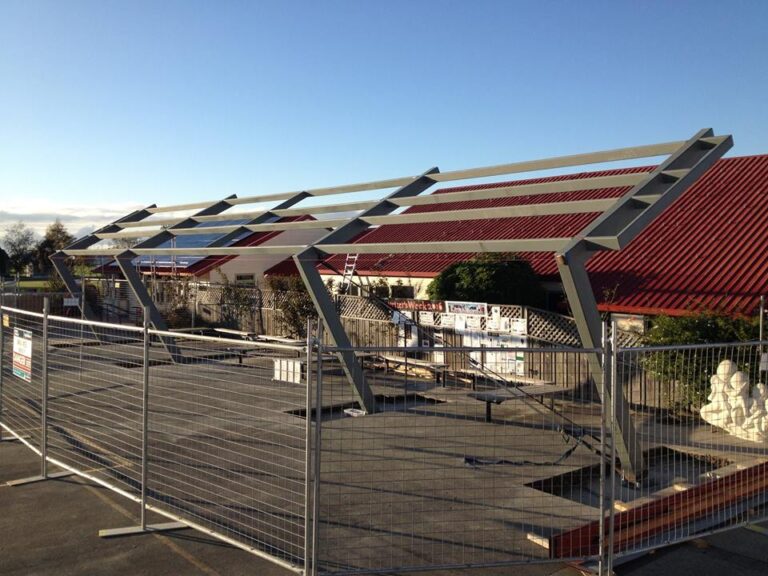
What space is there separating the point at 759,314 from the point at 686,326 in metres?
1.15

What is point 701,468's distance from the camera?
885 centimetres

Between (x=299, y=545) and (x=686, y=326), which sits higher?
(x=686, y=326)

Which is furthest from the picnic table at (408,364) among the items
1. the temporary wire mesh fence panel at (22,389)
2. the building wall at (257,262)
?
the building wall at (257,262)

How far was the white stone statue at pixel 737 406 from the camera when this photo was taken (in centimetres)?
912

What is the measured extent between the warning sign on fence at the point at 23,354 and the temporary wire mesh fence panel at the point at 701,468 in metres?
7.23

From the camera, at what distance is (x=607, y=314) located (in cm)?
1442

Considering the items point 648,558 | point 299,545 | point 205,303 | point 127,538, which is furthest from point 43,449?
point 205,303

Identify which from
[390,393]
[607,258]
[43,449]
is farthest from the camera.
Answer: [607,258]

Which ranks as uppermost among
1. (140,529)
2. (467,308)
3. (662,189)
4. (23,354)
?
(662,189)

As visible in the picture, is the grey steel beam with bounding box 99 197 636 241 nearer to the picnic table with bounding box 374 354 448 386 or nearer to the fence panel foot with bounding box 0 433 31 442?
the picnic table with bounding box 374 354 448 386

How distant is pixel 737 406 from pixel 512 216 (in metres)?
4.03

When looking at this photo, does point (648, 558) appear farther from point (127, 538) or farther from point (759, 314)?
point (759, 314)

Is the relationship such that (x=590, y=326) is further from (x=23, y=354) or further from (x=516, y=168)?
(x=23, y=354)

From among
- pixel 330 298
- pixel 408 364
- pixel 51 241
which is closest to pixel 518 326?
pixel 408 364
